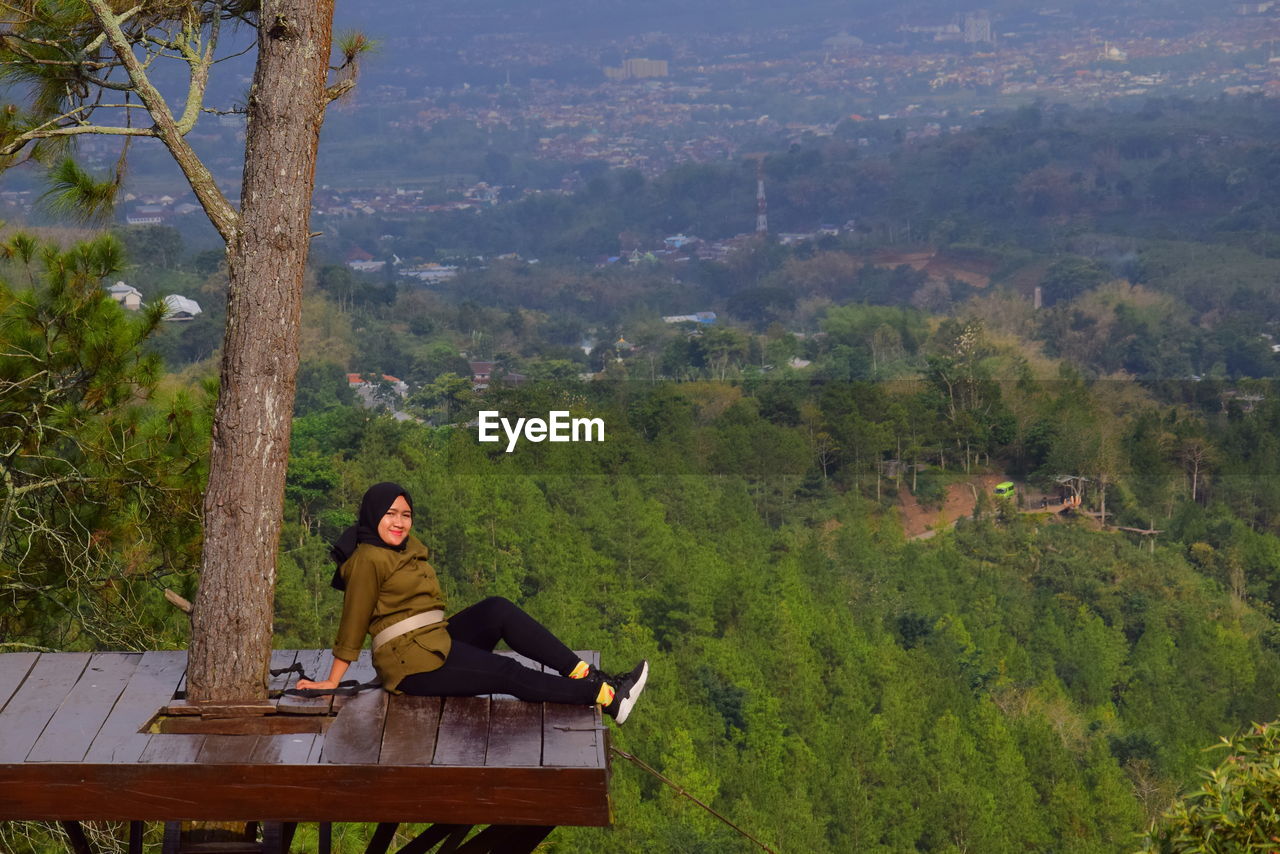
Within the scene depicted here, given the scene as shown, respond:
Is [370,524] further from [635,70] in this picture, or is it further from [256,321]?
[635,70]

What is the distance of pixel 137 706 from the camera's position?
302 cm

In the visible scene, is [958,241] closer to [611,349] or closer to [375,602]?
[611,349]

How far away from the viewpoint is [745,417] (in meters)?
28.0

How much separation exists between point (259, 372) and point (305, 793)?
0.90 metres

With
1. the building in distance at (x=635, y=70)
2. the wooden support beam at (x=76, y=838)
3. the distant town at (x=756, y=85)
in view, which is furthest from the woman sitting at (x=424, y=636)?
the building in distance at (x=635, y=70)

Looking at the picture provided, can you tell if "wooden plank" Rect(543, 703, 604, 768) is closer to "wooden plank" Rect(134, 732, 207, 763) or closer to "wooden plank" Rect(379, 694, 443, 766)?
"wooden plank" Rect(379, 694, 443, 766)

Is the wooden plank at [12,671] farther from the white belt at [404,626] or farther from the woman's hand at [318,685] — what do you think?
the white belt at [404,626]

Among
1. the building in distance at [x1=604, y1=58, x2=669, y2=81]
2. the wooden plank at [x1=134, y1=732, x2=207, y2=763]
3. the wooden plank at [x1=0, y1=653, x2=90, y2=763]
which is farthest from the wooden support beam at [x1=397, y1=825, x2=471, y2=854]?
the building in distance at [x1=604, y1=58, x2=669, y2=81]

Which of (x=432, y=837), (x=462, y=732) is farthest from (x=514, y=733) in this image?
(x=432, y=837)

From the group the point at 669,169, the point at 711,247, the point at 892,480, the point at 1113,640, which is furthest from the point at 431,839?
the point at 669,169

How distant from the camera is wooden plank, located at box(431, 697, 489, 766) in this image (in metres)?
2.77

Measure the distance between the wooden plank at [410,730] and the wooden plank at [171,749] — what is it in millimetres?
336

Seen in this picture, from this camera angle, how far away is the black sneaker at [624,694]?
10.1ft

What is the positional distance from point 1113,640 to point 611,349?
884 inches
